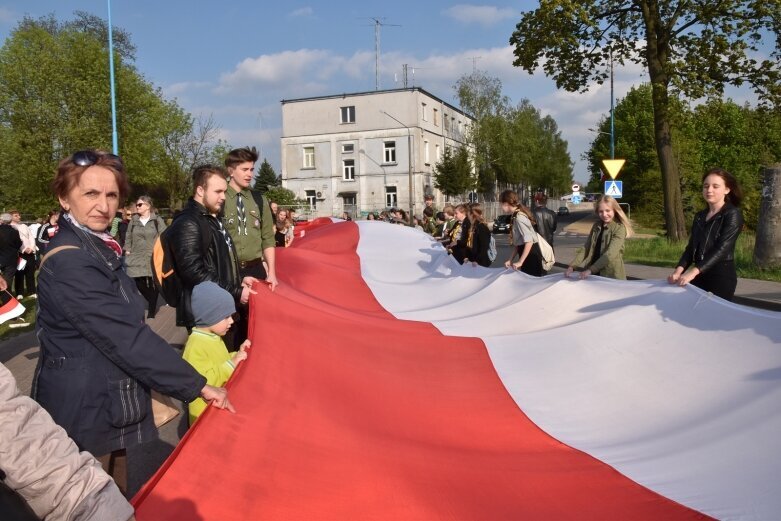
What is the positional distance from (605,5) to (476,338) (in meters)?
19.2

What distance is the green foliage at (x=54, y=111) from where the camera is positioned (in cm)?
3606

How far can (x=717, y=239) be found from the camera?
18.8 ft

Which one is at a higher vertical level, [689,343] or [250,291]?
[250,291]

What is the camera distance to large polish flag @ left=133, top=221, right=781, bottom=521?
9.43 ft

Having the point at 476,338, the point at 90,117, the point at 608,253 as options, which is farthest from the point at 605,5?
the point at 90,117

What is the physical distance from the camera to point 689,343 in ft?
15.2

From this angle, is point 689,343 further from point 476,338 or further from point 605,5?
point 605,5

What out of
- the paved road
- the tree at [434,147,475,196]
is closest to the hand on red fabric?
the paved road

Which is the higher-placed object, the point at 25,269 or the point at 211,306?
the point at 211,306

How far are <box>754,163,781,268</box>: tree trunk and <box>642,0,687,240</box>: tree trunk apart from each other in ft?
22.1

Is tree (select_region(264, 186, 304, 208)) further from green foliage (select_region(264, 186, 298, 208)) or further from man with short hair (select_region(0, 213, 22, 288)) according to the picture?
man with short hair (select_region(0, 213, 22, 288))

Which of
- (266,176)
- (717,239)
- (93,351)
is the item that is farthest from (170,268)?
(266,176)

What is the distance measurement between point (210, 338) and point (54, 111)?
37.2 meters

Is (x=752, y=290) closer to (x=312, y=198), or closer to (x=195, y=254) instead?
(x=195, y=254)
